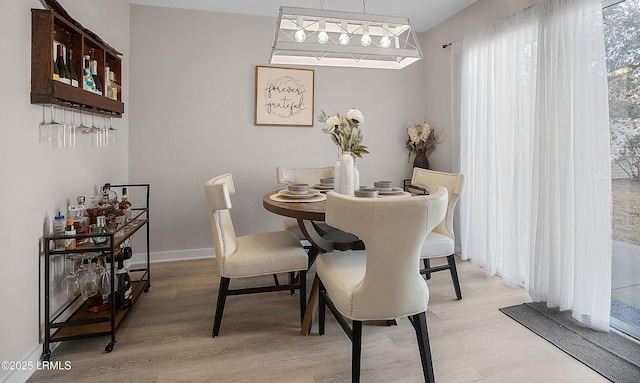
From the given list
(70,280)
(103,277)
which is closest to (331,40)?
(103,277)

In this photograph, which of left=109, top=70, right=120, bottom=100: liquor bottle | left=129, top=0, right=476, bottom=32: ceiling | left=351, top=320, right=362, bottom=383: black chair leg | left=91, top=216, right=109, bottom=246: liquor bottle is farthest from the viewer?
left=129, top=0, right=476, bottom=32: ceiling

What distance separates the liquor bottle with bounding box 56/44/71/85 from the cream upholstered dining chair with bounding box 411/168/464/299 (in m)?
2.42

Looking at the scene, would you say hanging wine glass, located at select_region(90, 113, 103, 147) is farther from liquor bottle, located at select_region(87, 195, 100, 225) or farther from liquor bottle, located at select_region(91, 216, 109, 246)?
liquor bottle, located at select_region(91, 216, 109, 246)

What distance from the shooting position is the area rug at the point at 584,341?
1824 millimetres

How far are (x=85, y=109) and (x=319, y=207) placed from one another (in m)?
1.66

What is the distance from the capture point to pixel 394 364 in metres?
1.89

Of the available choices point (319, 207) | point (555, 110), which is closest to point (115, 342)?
point (319, 207)

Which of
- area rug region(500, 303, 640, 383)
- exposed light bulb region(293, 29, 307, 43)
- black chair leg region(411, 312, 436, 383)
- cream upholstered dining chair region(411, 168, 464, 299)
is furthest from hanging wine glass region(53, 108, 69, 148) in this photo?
area rug region(500, 303, 640, 383)

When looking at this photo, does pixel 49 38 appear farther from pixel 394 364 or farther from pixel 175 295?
pixel 394 364

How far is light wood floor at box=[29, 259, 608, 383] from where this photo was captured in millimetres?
1792

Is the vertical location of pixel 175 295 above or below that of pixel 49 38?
below

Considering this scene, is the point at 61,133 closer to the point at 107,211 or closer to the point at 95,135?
the point at 95,135

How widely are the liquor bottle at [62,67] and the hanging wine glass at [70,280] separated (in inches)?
41.8

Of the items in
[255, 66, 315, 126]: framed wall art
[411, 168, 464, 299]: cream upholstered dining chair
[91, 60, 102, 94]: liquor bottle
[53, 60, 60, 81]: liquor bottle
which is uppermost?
[255, 66, 315, 126]: framed wall art
